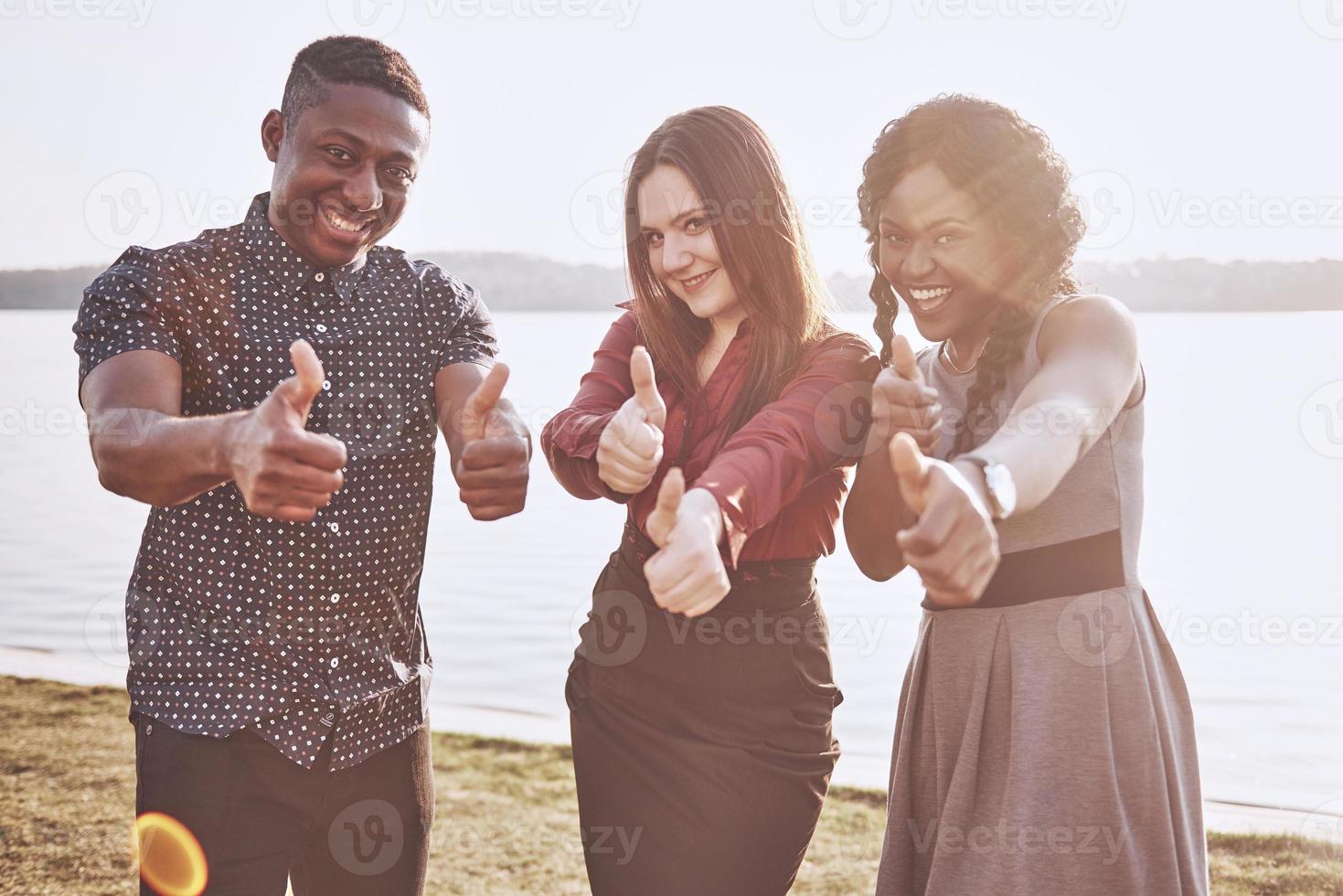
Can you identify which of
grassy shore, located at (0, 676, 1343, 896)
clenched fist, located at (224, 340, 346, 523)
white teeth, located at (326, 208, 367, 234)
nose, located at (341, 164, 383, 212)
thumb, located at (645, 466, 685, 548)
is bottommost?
grassy shore, located at (0, 676, 1343, 896)

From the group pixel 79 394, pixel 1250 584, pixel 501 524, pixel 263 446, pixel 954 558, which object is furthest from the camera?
pixel 501 524

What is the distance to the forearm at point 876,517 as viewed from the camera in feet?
6.11

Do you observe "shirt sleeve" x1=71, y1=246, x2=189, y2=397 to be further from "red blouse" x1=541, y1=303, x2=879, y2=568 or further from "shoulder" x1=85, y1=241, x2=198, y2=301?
"red blouse" x1=541, y1=303, x2=879, y2=568

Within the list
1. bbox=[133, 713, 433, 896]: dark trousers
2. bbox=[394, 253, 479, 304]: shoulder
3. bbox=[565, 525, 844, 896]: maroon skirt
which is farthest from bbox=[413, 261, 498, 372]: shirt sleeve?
bbox=[133, 713, 433, 896]: dark trousers

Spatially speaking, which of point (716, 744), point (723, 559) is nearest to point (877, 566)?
point (723, 559)

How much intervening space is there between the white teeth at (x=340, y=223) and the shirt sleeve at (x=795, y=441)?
0.82 m

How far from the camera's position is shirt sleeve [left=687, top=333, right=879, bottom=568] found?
159 cm

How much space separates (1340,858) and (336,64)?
3.85 meters

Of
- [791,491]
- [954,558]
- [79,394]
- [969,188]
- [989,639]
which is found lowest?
[989,639]

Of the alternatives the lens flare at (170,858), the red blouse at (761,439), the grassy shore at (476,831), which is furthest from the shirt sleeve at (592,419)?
the grassy shore at (476,831)

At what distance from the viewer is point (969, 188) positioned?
5.99 ft

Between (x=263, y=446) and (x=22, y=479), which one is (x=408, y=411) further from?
(x=22, y=479)

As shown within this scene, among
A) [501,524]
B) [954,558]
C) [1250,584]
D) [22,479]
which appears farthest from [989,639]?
[22,479]

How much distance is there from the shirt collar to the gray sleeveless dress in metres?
1.24
